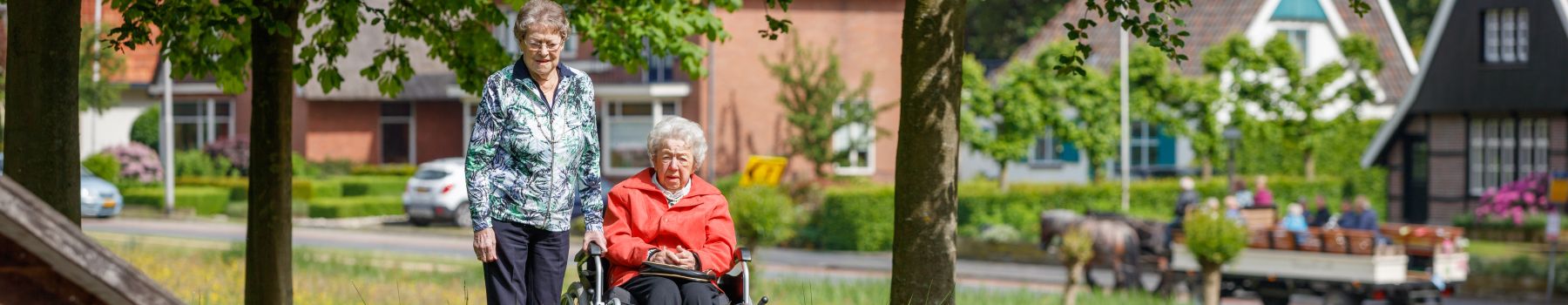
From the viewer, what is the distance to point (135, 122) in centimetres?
4331

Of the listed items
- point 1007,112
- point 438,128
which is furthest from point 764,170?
point 438,128

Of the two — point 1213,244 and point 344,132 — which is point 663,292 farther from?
point 344,132

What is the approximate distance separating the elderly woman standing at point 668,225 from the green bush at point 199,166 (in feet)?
120

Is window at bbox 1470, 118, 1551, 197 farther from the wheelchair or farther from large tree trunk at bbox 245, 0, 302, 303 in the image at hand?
the wheelchair

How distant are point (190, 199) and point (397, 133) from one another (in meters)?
7.49

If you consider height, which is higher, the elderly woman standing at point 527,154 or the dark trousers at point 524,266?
the elderly woman standing at point 527,154

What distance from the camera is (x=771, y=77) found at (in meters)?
35.5

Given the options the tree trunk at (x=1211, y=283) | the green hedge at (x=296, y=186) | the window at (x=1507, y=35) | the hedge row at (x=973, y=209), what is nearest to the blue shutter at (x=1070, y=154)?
the hedge row at (x=973, y=209)

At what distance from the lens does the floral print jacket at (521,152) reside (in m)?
5.36

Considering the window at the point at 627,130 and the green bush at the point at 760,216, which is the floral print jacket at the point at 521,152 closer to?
the green bush at the point at 760,216

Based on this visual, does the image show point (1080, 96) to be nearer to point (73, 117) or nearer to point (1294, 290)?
point (1294, 290)

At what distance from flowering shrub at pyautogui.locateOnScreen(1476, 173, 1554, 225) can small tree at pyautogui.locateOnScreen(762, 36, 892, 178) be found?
11525 millimetres

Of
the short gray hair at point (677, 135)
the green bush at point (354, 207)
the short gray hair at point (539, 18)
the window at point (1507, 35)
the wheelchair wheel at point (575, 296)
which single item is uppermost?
the window at point (1507, 35)

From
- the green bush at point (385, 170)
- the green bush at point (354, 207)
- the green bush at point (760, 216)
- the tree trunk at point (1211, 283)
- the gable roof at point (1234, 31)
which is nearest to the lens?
the green bush at point (760, 216)
